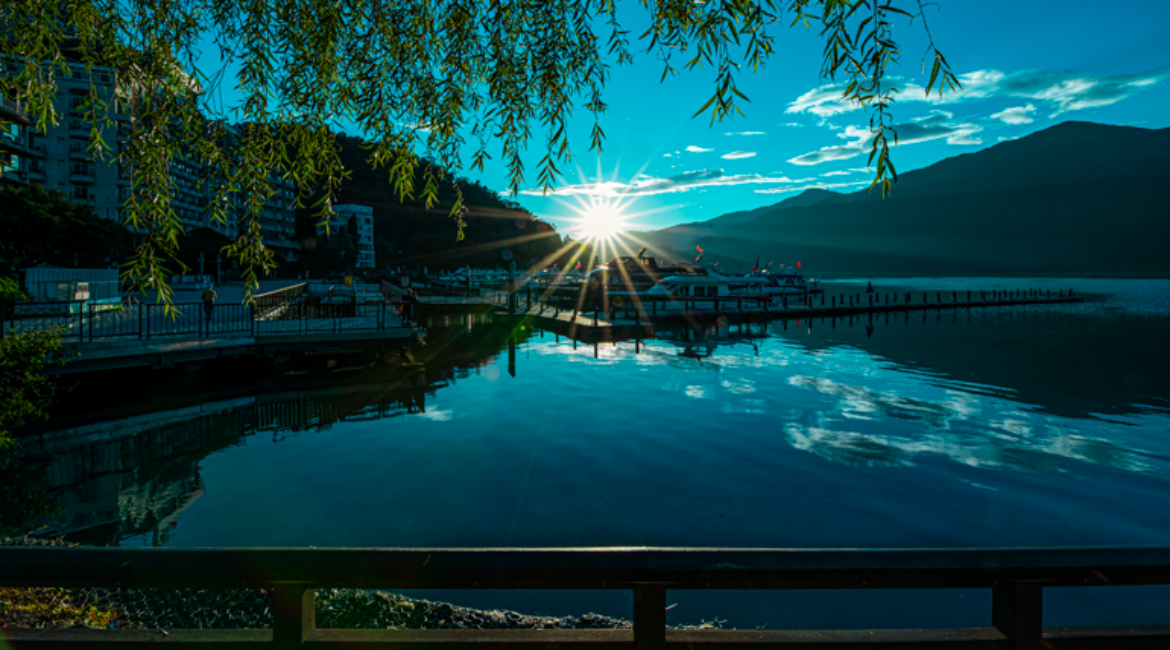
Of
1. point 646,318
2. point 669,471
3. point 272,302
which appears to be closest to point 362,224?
point 646,318

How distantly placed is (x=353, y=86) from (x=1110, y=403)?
28.6 meters

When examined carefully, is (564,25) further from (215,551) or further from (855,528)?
(855,528)

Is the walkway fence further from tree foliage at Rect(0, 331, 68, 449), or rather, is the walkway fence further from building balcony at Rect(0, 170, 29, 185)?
building balcony at Rect(0, 170, 29, 185)

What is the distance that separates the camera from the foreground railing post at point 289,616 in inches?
97.0

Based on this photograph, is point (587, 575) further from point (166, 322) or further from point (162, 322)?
point (162, 322)

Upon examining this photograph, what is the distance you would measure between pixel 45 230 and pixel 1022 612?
57045mm

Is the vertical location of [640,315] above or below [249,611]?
above

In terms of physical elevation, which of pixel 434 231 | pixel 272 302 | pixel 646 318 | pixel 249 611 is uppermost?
pixel 434 231


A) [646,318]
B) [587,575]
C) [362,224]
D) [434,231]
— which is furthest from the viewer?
[434,231]

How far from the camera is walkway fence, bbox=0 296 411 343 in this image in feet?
69.8

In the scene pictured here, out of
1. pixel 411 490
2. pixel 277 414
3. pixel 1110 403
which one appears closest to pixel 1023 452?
pixel 1110 403

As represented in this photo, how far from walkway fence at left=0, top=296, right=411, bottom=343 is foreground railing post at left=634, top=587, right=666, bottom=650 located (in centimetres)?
2215

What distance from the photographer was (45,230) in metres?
41.8

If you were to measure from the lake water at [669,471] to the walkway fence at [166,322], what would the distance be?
4.24 meters
